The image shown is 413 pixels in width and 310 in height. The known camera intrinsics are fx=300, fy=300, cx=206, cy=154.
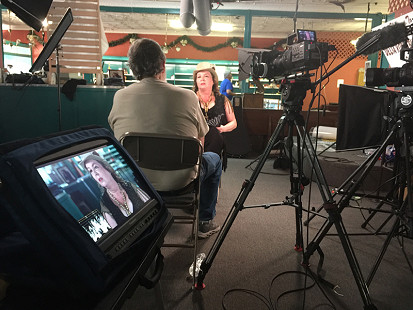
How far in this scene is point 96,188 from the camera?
24.6 inches

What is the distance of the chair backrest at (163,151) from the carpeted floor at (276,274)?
49 cm

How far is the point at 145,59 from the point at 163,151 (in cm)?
56

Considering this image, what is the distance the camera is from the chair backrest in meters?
1.52

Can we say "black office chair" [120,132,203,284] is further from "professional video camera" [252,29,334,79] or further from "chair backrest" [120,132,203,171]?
"professional video camera" [252,29,334,79]

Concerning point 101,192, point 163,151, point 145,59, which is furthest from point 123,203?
point 145,59

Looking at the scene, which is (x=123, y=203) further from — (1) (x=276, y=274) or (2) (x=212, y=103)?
(2) (x=212, y=103)

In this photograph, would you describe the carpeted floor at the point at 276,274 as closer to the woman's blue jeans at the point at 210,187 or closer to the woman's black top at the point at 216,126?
the woman's blue jeans at the point at 210,187

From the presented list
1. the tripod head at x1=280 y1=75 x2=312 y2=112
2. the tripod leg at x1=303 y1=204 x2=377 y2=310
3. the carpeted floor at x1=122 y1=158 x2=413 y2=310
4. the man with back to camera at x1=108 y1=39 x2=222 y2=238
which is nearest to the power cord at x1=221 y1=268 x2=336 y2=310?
the carpeted floor at x1=122 y1=158 x2=413 y2=310

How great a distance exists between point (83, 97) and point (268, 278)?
2.62 m

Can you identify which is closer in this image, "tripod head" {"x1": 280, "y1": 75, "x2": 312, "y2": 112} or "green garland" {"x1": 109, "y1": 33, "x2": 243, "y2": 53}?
"tripod head" {"x1": 280, "y1": 75, "x2": 312, "y2": 112}

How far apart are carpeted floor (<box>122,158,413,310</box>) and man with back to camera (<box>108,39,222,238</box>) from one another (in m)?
0.51

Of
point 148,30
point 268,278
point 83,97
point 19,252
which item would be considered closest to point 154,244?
point 19,252

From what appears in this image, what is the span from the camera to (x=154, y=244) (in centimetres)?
69

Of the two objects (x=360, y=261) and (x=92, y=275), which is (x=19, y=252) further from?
(x=360, y=261)
